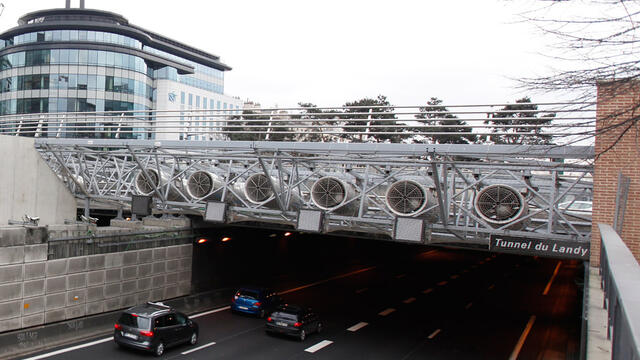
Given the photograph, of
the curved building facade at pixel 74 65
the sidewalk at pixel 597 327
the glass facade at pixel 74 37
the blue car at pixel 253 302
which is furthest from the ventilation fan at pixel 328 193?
the glass facade at pixel 74 37

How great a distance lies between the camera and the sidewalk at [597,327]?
19.8 ft

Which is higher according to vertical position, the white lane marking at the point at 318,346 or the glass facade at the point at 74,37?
the glass facade at the point at 74,37

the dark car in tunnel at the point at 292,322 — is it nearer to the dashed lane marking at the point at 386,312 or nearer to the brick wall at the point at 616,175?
the dashed lane marking at the point at 386,312

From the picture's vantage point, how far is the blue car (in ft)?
72.0

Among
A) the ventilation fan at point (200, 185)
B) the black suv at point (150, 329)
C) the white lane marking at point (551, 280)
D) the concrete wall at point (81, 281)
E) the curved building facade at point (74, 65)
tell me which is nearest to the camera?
the black suv at point (150, 329)

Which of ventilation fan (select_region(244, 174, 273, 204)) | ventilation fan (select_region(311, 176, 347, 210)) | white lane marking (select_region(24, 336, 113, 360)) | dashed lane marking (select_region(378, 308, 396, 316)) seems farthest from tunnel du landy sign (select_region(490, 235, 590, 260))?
white lane marking (select_region(24, 336, 113, 360))

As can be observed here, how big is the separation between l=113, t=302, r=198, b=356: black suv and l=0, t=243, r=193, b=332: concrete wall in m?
3.11

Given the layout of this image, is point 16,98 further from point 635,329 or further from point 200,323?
point 635,329

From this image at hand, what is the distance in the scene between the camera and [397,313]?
24.5m

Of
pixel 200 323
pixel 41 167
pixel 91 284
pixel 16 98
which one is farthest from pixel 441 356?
pixel 16 98

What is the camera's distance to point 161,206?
892 inches

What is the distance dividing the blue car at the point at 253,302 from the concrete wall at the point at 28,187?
1120 centimetres

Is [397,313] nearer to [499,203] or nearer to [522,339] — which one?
[522,339]

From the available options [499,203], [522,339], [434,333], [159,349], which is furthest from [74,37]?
[499,203]
